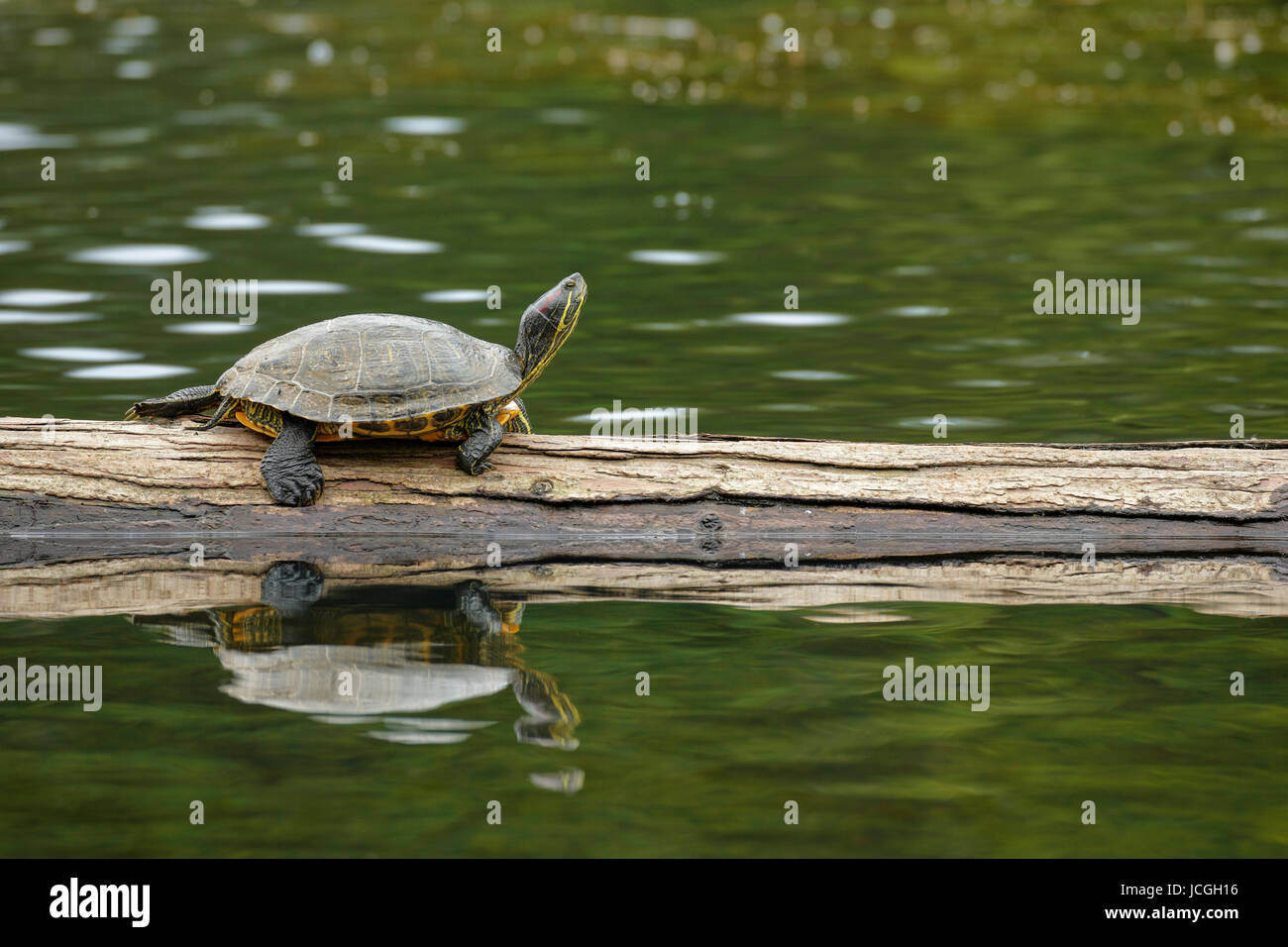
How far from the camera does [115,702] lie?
21.1 ft

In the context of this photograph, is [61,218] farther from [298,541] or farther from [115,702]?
[115,702]

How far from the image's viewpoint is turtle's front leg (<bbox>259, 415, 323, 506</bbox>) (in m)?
8.39

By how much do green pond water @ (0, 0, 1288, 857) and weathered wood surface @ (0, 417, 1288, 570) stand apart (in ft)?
3.06

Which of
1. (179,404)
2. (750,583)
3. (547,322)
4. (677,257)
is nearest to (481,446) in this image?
(547,322)

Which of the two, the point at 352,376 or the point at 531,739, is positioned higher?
the point at 352,376

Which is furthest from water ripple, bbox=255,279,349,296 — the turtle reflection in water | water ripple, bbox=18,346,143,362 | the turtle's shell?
the turtle reflection in water

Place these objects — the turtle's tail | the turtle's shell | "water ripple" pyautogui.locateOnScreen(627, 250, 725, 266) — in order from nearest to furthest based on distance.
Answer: the turtle's shell, the turtle's tail, "water ripple" pyautogui.locateOnScreen(627, 250, 725, 266)

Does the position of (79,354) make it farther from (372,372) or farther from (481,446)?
(481,446)

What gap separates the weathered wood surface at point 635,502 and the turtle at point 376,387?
0.69 ft

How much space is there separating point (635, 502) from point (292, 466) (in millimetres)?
1880

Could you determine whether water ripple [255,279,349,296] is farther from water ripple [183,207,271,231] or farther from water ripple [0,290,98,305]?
water ripple [183,207,271,231]
